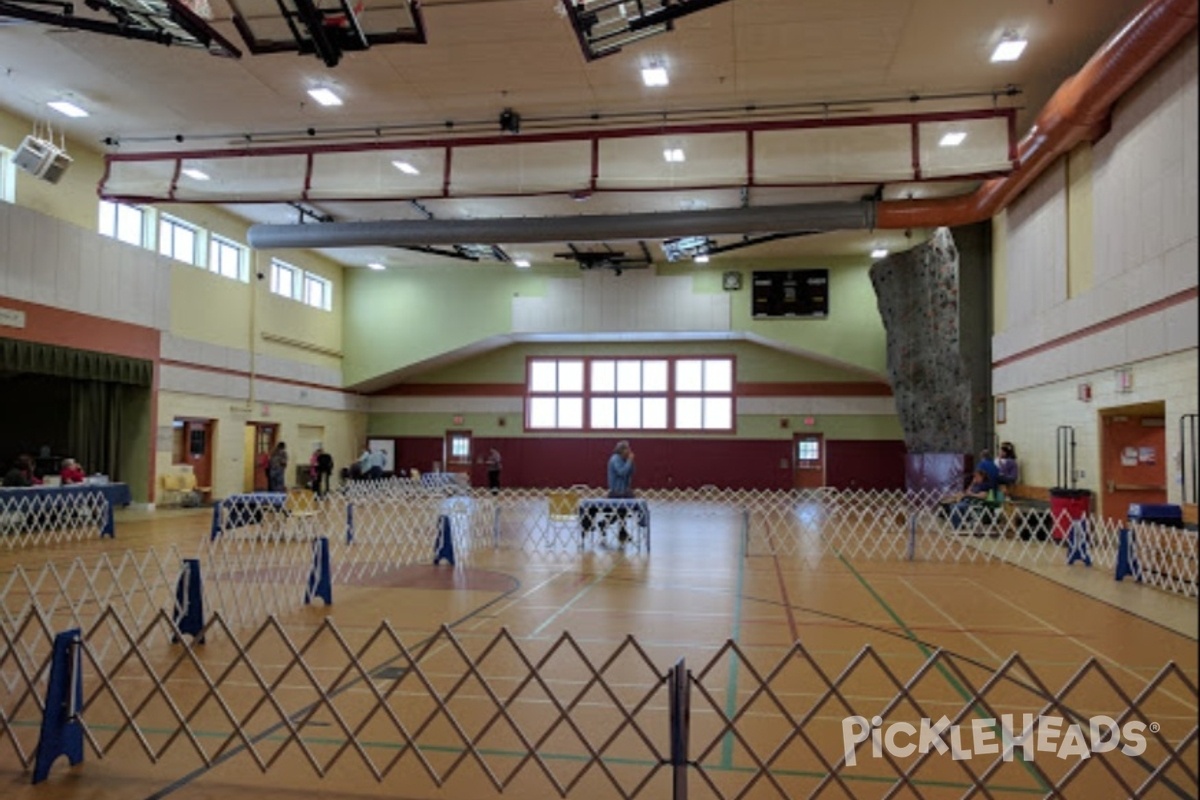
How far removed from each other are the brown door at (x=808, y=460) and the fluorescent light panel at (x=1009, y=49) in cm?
1691

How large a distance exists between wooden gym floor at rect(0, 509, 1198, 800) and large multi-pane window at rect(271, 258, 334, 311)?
1328 centimetres

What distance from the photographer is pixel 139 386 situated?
63.6 ft

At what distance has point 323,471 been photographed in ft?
81.6

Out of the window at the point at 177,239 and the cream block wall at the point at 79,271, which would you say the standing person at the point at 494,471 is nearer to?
the window at the point at 177,239

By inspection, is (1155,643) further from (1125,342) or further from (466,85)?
(466,85)

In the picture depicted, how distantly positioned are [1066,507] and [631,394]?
1737cm

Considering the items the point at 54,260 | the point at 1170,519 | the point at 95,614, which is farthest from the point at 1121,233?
the point at 54,260

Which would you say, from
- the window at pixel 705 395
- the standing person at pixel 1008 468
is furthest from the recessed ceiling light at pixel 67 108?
the window at pixel 705 395

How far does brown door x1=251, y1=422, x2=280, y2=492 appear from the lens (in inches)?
944

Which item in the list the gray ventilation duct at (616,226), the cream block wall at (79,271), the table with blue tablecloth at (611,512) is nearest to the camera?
the table with blue tablecloth at (611,512)

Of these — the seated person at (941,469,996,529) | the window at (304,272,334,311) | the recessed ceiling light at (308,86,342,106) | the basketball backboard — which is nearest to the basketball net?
the basketball backboard

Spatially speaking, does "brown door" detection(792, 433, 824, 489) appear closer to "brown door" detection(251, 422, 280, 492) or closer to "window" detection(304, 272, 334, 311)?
"window" detection(304, 272, 334, 311)

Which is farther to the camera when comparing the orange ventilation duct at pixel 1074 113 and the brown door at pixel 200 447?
the brown door at pixel 200 447

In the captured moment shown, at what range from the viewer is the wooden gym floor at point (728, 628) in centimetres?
406
